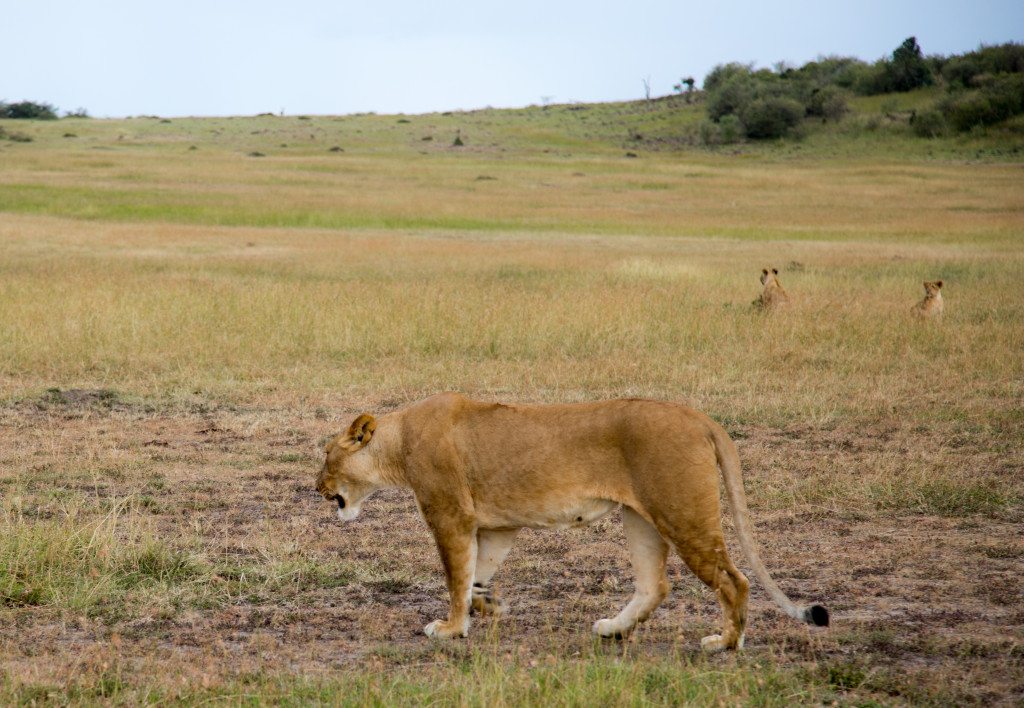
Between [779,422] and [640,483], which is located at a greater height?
[640,483]

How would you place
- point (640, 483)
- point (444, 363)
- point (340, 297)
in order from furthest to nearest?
point (340, 297) < point (444, 363) < point (640, 483)

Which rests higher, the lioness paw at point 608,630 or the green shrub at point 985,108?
the green shrub at point 985,108

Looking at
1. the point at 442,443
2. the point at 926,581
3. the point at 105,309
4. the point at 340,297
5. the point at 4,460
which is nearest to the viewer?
the point at 442,443

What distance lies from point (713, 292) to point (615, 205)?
73.6ft

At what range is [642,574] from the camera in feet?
18.7

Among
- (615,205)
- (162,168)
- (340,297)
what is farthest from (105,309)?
(162,168)

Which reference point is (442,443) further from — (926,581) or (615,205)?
(615,205)

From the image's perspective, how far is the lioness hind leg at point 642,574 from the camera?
5.67 metres

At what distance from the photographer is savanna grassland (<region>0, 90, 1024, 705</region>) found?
5.27 m

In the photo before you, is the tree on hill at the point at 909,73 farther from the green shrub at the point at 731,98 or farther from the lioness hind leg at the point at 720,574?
the lioness hind leg at the point at 720,574

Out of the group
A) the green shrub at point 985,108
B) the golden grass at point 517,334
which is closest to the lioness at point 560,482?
the golden grass at point 517,334

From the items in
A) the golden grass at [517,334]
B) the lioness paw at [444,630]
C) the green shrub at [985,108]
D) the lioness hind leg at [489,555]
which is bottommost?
the golden grass at [517,334]

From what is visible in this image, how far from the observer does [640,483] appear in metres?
5.45

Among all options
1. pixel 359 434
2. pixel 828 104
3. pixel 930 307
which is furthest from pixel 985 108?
pixel 359 434
